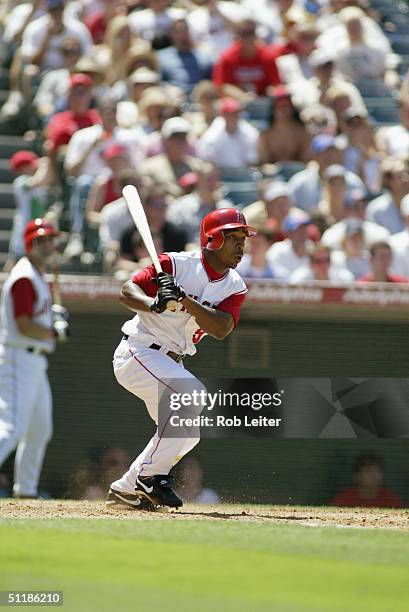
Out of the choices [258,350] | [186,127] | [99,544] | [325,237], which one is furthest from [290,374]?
[99,544]

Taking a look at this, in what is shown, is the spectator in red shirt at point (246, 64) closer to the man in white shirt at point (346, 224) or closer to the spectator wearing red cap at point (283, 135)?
the spectator wearing red cap at point (283, 135)

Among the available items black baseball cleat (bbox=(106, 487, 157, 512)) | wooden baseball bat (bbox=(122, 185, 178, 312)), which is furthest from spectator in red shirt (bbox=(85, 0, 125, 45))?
black baseball cleat (bbox=(106, 487, 157, 512))

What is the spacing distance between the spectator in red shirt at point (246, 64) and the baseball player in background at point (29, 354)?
4.21m

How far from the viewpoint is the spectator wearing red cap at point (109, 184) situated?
1193 cm

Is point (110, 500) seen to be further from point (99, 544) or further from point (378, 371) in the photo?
point (378, 371)

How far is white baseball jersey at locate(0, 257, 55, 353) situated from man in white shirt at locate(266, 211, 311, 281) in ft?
7.05

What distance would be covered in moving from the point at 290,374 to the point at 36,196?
325 centimetres

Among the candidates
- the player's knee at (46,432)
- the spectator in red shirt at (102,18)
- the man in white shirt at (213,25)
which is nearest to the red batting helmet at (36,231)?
the player's knee at (46,432)

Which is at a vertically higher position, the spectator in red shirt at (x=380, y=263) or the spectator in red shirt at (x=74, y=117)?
the spectator in red shirt at (x=74, y=117)

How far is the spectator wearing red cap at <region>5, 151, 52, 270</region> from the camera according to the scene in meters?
11.9

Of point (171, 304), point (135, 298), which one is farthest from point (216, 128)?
point (171, 304)

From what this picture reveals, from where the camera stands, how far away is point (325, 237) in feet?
39.0

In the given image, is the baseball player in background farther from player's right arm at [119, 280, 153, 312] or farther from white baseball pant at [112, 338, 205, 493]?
player's right arm at [119, 280, 153, 312]

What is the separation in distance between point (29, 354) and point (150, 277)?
2621 mm
